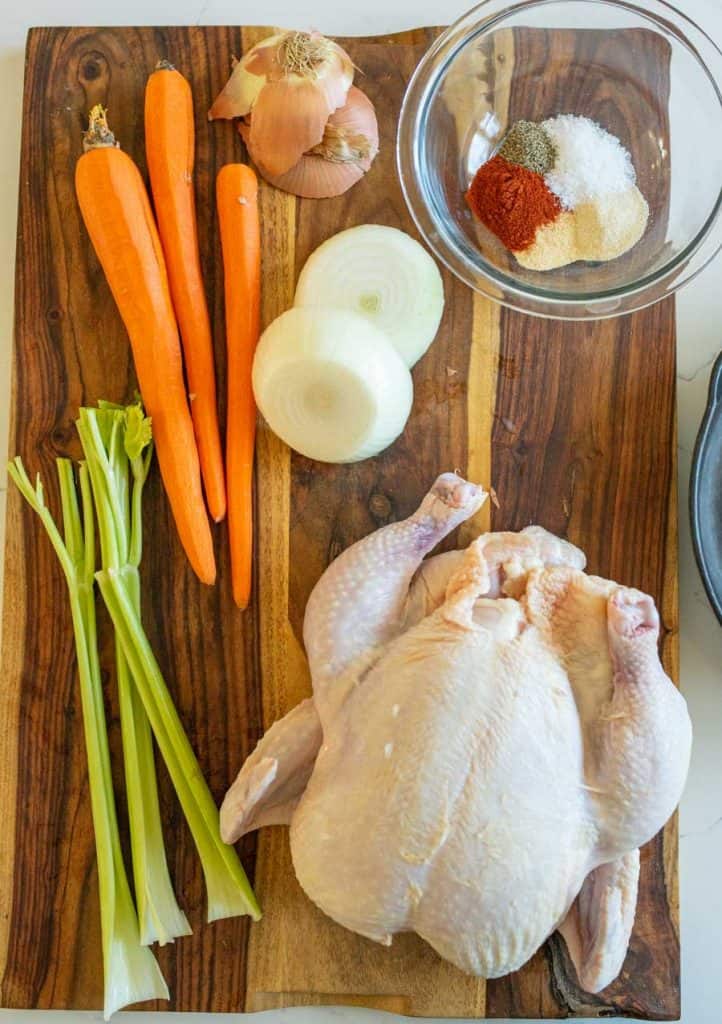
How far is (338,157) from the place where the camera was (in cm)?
178

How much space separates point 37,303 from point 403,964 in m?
1.32

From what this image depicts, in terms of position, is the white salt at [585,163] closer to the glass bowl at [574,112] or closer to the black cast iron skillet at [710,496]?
the glass bowl at [574,112]

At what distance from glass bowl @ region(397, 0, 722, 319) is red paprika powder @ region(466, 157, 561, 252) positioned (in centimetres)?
2

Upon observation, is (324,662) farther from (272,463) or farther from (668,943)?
(668,943)

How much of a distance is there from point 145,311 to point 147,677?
63cm

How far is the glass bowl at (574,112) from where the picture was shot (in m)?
1.74

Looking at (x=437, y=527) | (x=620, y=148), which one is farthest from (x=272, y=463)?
(x=620, y=148)

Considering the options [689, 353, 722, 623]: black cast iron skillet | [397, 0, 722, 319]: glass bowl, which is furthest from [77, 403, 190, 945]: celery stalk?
[689, 353, 722, 623]: black cast iron skillet

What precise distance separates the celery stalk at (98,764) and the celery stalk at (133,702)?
3 centimetres

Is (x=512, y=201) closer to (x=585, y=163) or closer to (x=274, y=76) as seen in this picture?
(x=585, y=163)

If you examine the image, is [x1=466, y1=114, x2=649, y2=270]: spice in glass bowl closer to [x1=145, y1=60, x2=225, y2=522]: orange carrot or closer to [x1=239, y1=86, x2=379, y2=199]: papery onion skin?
[x1=239, y1=86, x2=379, y2=199]: papery onion skin

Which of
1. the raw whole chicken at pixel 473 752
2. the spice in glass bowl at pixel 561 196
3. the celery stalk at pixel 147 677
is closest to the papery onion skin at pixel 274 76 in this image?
the spice in glass bowl at pixel 561 196

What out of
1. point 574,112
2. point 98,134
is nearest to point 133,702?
point 98,134

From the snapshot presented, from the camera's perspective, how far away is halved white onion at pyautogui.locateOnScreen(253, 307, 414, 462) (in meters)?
1.66
